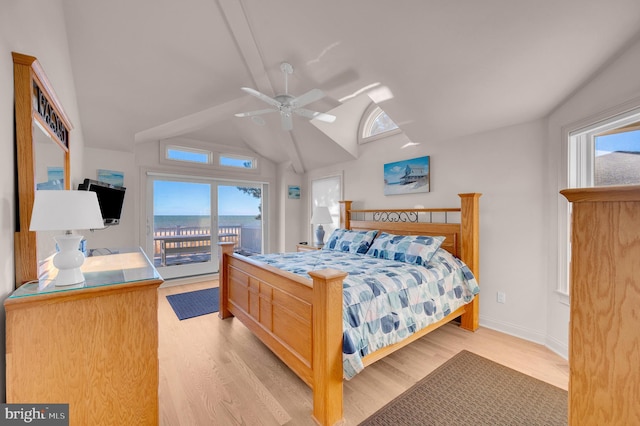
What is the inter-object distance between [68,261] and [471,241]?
10.9ft

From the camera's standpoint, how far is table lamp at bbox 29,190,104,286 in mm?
1141

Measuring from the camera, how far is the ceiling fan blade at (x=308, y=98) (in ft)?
8.01

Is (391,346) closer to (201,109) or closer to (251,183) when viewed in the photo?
(201,109)

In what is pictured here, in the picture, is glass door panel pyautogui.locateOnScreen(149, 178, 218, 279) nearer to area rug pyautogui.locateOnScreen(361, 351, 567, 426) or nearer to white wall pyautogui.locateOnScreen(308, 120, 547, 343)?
white wall pyautogui.locateOnScreen(308, 120, 547, 343)

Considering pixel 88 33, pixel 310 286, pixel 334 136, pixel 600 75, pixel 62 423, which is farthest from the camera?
pixel 334 136

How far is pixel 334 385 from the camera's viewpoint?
1683 millimetres

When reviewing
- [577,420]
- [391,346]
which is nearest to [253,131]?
[391,346]

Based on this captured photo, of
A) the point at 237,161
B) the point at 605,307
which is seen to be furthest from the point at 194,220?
the point at 605,307

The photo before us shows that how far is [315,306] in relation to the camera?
67.0 inches

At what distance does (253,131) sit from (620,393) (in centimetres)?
521

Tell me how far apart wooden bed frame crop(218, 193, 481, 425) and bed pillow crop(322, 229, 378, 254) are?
0.34 m

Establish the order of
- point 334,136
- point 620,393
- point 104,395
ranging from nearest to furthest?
point 620,393 < point 104,395 < point 334,136

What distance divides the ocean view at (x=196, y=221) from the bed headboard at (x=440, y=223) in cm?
230

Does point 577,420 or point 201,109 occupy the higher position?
point 201,109
